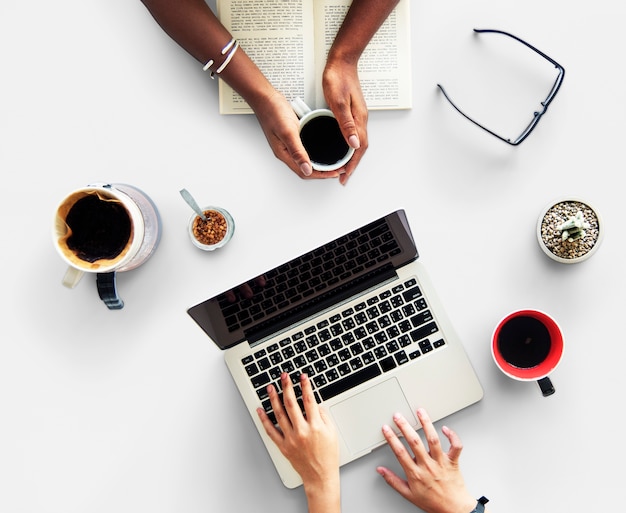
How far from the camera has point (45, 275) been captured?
89 centimetres

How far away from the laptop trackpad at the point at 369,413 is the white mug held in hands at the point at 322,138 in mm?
346

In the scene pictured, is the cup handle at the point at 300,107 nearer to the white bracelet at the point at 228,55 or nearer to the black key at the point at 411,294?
the white bracelet at the point at 228,55

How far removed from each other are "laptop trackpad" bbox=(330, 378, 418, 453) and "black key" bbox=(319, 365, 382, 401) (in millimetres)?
18

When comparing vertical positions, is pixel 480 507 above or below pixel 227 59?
below

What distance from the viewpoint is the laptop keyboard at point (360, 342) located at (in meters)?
0.84

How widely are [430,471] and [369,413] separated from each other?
12 cm

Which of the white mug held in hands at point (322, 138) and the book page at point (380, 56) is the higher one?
the book page at point (380, 56)

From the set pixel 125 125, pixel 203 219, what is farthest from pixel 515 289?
pixel 125 125

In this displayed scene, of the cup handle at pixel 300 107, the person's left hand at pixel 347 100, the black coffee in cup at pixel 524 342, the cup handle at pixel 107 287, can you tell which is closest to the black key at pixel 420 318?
the black coffee in cup at pixel 524 342

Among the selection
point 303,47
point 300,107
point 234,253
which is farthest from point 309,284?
point 303,47

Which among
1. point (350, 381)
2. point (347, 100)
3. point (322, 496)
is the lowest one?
point (322, 496)

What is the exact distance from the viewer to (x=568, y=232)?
83cm

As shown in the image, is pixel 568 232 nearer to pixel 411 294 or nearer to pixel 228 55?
pixel 411 294

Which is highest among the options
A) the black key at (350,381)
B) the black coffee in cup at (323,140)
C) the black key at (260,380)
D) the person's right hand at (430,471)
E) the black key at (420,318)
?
the black coffee in cup at (323,140)
